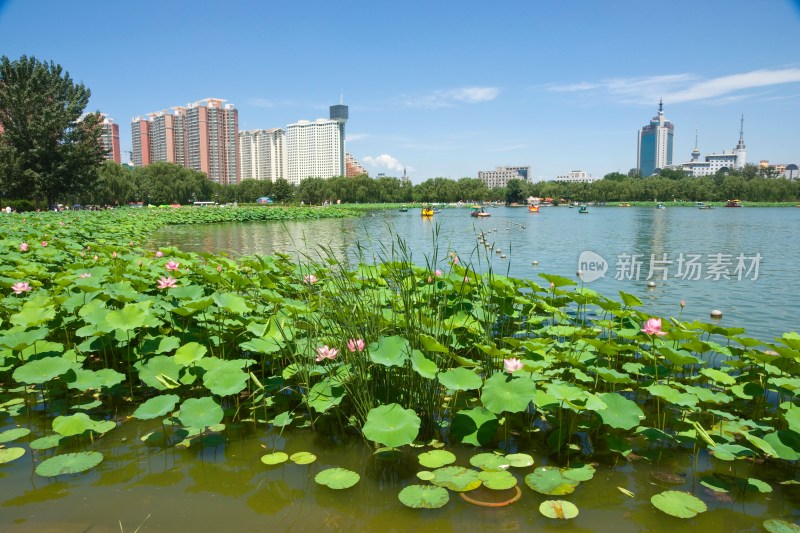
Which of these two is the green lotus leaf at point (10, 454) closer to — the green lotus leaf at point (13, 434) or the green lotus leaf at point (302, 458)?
the green lotus leaf at point (13, 434)

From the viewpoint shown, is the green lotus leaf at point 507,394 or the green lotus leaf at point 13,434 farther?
the green lotus leaf at point 13,434

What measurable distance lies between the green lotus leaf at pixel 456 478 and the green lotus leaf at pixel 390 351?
1.33 feet

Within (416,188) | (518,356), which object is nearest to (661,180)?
(416,188)

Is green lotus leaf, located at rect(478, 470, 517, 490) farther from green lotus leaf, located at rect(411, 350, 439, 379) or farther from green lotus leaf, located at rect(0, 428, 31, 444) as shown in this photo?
green lotus leaf, located at rect(0, 428, 31, 444)

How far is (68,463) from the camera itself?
1.78m

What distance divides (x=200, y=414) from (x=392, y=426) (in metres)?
0.73

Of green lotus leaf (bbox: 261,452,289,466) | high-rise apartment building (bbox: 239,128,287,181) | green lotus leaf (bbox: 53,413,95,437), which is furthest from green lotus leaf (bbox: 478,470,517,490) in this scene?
high-rise apartment building (bbox: 239,128,287,181)

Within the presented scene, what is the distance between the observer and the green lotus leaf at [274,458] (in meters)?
1.87

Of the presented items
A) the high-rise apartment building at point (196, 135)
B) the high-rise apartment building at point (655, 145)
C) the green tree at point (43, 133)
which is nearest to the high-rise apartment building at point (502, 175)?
the high-rise apartment building at point (655, 145)

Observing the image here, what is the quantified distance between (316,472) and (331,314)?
A: 689 millimetres

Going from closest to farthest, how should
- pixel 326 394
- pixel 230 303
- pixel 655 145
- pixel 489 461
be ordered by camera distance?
pixel 489 461 < pixel 326 394 < pixel 230 303 < pixel 655 145

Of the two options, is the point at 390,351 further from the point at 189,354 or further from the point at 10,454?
the point at 10,454

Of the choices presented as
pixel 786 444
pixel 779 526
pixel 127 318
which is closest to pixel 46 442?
pixel 127 318

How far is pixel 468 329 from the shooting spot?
263cm
